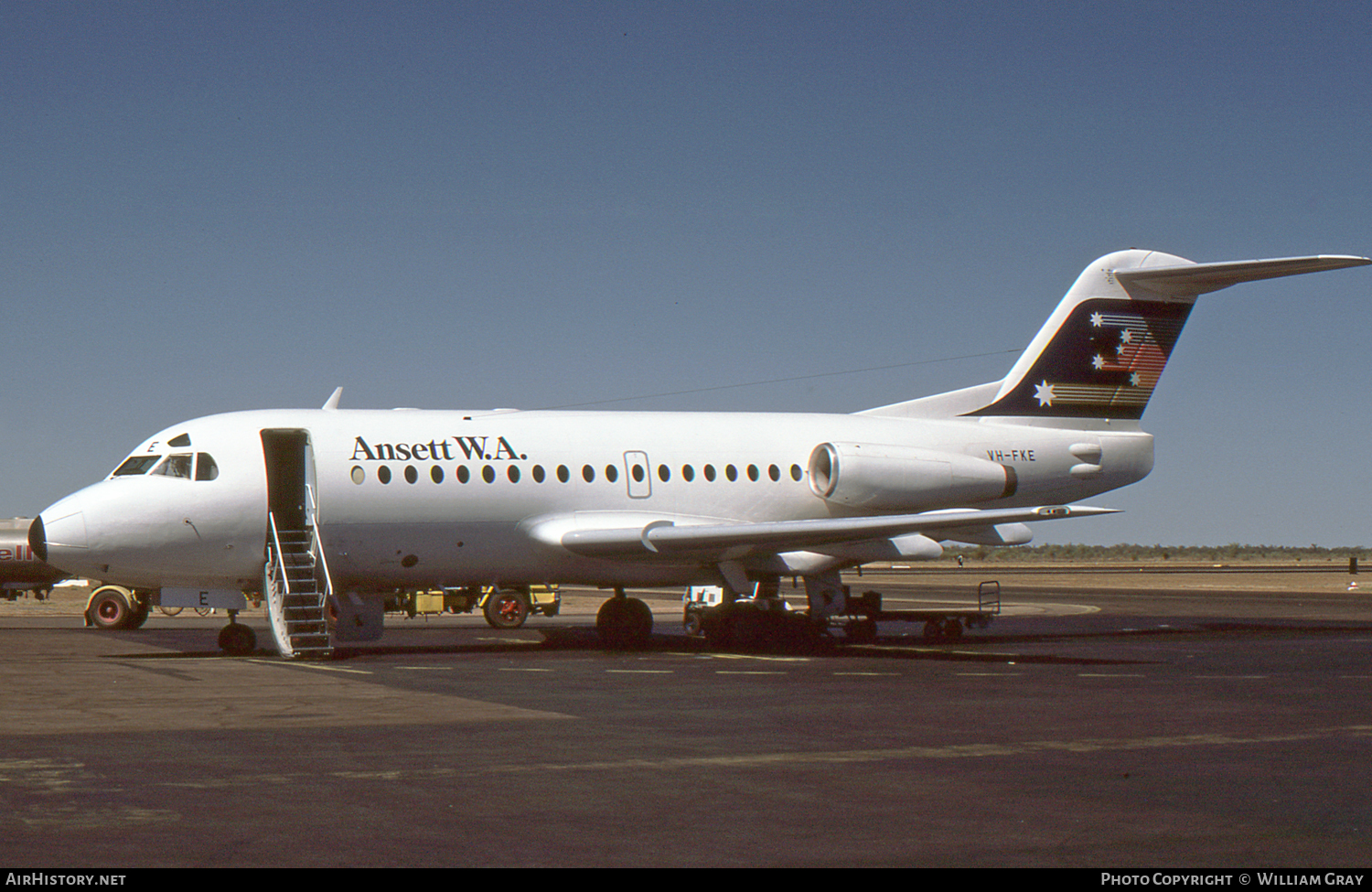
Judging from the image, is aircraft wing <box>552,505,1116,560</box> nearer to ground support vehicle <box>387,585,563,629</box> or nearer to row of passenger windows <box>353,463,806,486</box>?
row of passenger windows <box>353,463,806,486</box>

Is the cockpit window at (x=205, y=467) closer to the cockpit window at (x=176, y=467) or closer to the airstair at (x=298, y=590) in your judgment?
the cockpit window at (x=176, y=467)

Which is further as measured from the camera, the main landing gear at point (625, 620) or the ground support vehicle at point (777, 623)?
the main landing gear at point (625, 620)

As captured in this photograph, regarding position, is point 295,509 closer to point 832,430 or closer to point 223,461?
point 223,461

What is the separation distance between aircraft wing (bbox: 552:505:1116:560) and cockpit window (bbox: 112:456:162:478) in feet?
22.5

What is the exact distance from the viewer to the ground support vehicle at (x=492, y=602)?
35.0 meters

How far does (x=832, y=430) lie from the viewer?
28.9m

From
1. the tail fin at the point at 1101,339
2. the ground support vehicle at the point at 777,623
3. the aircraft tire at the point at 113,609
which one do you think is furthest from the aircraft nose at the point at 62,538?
the tail fin at the point at 1101,339

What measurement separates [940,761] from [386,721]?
5.55 metres

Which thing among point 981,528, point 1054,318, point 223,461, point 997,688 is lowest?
point 997,688

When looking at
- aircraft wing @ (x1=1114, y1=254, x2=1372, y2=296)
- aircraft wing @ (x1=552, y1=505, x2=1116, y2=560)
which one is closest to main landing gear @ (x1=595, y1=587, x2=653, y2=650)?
aircraft wing @ (x1=552, y1=505, x2=1116, y2=560)

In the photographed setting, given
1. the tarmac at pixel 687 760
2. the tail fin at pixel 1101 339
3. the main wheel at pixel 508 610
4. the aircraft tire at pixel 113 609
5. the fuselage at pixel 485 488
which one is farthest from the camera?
the main wheel at pixel 508 610

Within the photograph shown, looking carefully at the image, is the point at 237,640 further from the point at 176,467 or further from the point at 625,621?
the point at 625,621

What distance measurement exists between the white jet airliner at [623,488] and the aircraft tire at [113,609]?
412 inches

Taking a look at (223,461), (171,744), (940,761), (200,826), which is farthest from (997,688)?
(223,461)
